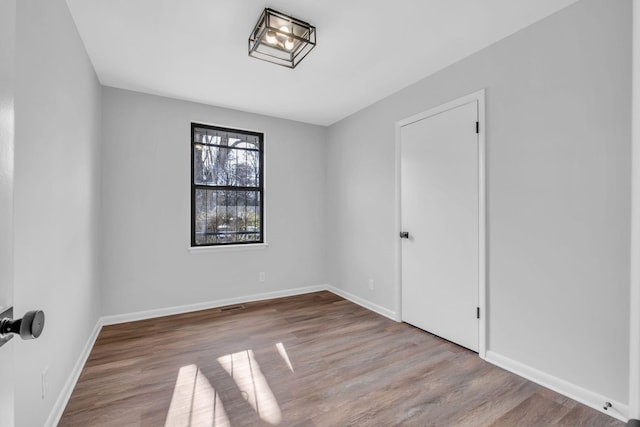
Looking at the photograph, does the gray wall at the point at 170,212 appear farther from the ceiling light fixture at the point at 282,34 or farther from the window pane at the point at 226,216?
the ceiling light fixture at the point at 282,34

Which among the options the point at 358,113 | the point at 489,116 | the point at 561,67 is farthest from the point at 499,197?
the point at 358,113

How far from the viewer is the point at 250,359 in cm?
239

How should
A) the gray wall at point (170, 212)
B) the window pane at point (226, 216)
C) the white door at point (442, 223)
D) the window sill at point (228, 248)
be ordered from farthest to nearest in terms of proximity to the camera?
the window pane at point (226, 216), the window sill at point (228, 248), the gray wall at point (170, 212), the white door at point (442, 223)

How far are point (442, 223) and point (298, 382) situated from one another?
1821mm

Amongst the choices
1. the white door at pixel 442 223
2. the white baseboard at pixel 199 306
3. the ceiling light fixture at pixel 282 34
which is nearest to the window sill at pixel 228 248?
the white baseboard at pixel 199 306

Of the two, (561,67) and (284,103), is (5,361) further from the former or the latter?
(284,103)

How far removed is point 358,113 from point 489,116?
1.79 meters

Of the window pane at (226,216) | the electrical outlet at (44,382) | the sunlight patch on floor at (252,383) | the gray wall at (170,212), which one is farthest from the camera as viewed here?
the window pane at (226,216)

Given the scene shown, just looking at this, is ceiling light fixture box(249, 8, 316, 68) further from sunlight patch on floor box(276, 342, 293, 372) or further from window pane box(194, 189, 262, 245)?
sunlight patch on floor box(276, 342, 293, 372)

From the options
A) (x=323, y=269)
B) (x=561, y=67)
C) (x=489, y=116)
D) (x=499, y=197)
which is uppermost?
(x=561, y=67)

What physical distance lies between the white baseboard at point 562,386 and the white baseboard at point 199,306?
8.27 ft

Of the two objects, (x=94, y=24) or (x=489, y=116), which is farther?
(x=489, y=116)

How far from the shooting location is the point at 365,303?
12.1 ft

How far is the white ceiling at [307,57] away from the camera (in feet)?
6.37
